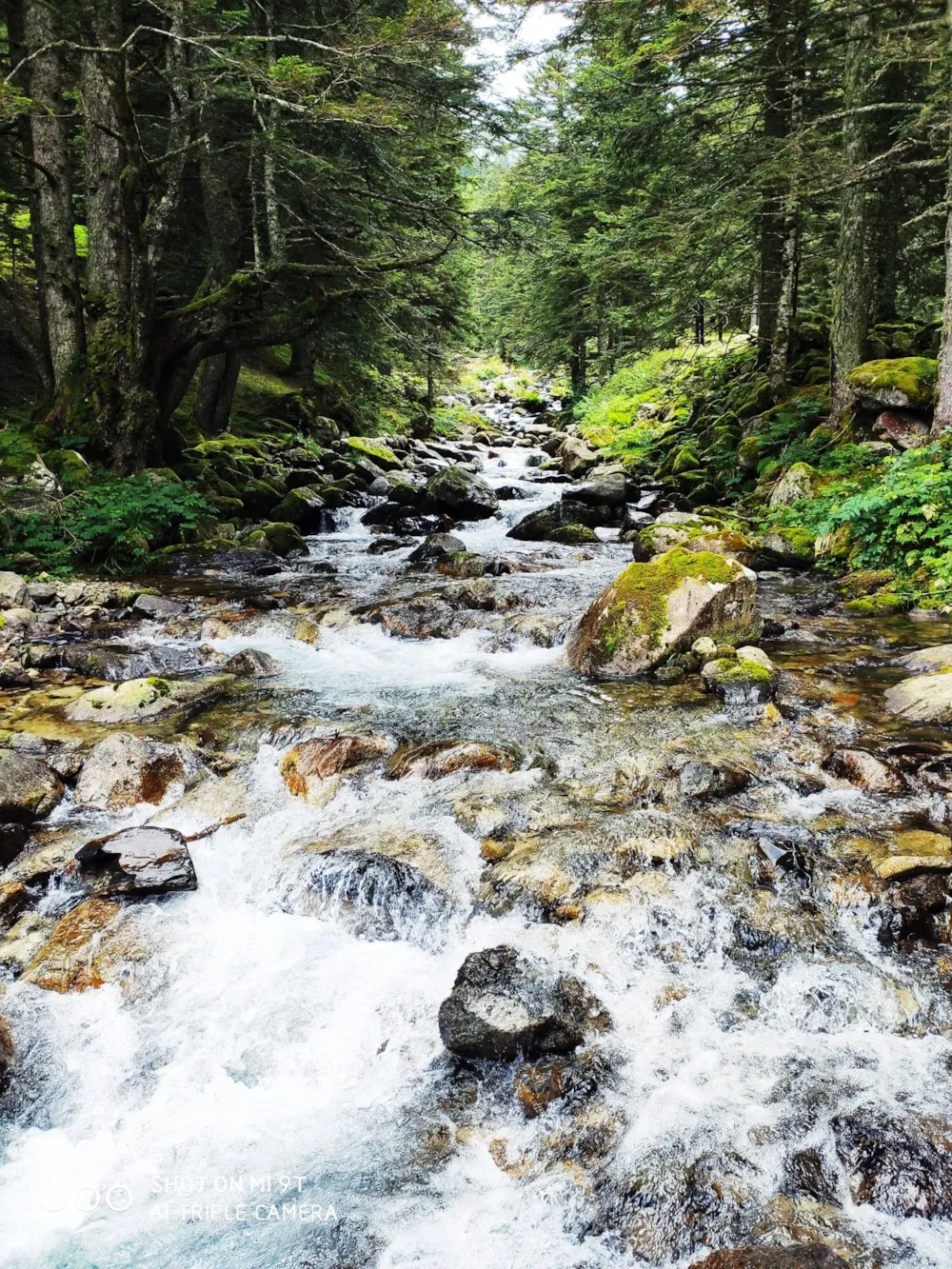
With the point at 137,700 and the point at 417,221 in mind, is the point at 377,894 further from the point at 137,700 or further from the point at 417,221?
the point at 417,221

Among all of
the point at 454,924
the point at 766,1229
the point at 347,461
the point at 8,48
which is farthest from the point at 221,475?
the point at 766,1229

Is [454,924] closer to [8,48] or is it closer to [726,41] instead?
[726,41]

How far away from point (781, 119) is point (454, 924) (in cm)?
1797

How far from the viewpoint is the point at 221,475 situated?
15.8 meters

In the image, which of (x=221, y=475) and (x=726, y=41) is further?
(x=221, y=475)

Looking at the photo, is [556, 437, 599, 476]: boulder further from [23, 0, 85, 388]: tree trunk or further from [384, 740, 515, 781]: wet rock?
[384, 740, 515, 781]: wet rock

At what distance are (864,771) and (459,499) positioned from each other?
13.2 metres

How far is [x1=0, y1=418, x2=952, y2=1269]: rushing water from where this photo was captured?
2.80 metres

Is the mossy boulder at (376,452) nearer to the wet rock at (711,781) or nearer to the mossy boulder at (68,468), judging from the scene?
the mossy boulder at (68,468)

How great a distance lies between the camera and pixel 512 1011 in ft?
11.5

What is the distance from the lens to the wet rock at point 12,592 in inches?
346

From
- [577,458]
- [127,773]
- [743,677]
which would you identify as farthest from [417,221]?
[127,773]

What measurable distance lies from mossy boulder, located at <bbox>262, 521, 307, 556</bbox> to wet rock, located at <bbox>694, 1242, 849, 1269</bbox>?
1247 cm

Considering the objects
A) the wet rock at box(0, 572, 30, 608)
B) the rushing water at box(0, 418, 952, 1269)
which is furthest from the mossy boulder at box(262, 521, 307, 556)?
the rushing water at box(0, 418, 952, 1269)
